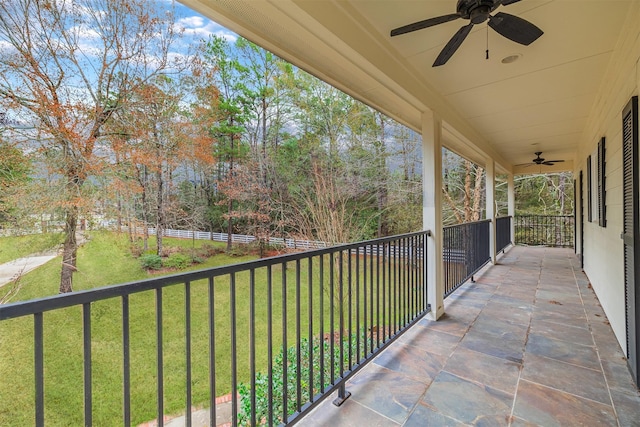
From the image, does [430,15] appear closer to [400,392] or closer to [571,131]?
[400,392]

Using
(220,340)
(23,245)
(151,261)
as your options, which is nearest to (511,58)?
(220,340)

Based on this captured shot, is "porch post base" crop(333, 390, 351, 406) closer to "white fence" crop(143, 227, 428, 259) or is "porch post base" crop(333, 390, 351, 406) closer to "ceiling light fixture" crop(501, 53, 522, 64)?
"ceiling light fixture" crop(501, 53, 522, 64)

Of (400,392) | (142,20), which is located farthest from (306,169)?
(400,392)

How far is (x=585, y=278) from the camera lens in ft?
14.7

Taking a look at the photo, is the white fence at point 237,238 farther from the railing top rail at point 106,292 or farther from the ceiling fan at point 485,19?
the railing top rail at point 106,292

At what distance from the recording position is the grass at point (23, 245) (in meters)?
3.68

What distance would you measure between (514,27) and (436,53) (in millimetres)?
655

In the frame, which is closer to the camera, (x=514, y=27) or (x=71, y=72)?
(x=514, y=27)

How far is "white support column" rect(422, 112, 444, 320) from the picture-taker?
2945mm

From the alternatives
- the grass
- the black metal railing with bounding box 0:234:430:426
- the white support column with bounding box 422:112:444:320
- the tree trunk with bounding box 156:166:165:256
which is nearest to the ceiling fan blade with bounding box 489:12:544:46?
the white support column with bounding box 422:112:444:320

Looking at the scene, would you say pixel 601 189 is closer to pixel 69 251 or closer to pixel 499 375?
pixel 499 375

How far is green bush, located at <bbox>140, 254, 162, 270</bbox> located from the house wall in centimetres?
659

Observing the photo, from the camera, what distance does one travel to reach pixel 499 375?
1.96m

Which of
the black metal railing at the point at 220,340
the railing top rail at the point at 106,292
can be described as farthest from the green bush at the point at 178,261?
the railing top rail at the point at 106,292
